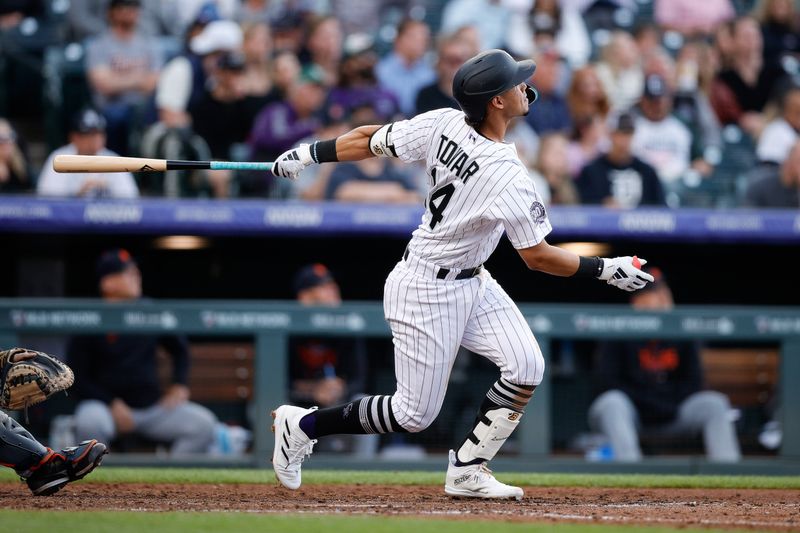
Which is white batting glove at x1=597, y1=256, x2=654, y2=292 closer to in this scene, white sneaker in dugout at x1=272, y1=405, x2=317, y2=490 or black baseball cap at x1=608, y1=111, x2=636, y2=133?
white sneaker in dugout at x1=272, y1=405, x2=317, y2=490

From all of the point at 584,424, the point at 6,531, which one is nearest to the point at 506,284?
the point at 584,424

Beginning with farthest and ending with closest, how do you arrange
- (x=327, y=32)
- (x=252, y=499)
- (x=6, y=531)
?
1. (x=327, y=32)
2. (x=252, y=499)
3. (x=6, y=531)

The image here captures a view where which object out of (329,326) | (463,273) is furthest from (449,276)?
(329,326)

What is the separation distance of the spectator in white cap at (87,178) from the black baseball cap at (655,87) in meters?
4.03

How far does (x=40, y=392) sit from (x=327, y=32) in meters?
5.20

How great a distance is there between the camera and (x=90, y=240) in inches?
336

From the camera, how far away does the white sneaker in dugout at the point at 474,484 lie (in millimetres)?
4758

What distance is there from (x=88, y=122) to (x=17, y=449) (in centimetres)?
395

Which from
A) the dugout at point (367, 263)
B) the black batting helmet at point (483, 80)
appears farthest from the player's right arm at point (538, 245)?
the dugout at point (367, 263)

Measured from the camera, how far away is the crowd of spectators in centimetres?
842

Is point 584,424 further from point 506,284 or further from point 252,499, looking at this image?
point 252,499

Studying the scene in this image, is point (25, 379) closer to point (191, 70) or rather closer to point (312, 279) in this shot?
point (312, 279)

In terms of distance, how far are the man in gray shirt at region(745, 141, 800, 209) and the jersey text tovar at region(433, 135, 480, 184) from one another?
477cm

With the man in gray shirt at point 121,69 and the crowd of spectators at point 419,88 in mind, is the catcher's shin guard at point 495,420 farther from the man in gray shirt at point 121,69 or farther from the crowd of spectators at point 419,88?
the man in gray shirt at point 121,69
